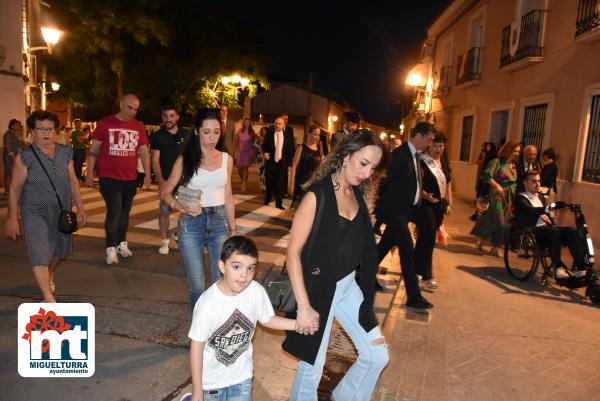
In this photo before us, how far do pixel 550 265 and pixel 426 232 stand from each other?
2.25 metres

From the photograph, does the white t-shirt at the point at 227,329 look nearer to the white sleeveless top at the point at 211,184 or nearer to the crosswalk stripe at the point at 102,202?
the white sleeveless top at the point at 211,184

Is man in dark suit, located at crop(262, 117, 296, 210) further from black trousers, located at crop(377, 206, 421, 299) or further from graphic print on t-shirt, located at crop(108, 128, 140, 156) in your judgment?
black trousers, located at crop(377, 206, 421, 299)

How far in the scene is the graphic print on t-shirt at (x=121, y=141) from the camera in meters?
5.82

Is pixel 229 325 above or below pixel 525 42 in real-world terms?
below

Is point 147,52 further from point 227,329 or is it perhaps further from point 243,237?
point 227,329

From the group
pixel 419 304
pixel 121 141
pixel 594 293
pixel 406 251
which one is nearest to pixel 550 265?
pixel 594 293

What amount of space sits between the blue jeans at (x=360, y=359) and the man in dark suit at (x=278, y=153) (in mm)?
8083

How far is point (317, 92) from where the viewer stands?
2147 inches

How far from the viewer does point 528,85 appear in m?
13.0

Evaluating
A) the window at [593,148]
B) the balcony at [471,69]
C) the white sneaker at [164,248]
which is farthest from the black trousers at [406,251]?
the balcony at [471,69]

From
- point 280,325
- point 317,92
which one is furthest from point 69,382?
point 317,92

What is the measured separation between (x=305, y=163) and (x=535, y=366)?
5.37 meters

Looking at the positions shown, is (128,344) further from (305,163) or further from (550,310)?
(305,163)

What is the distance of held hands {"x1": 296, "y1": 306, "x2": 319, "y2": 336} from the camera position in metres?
2.53
